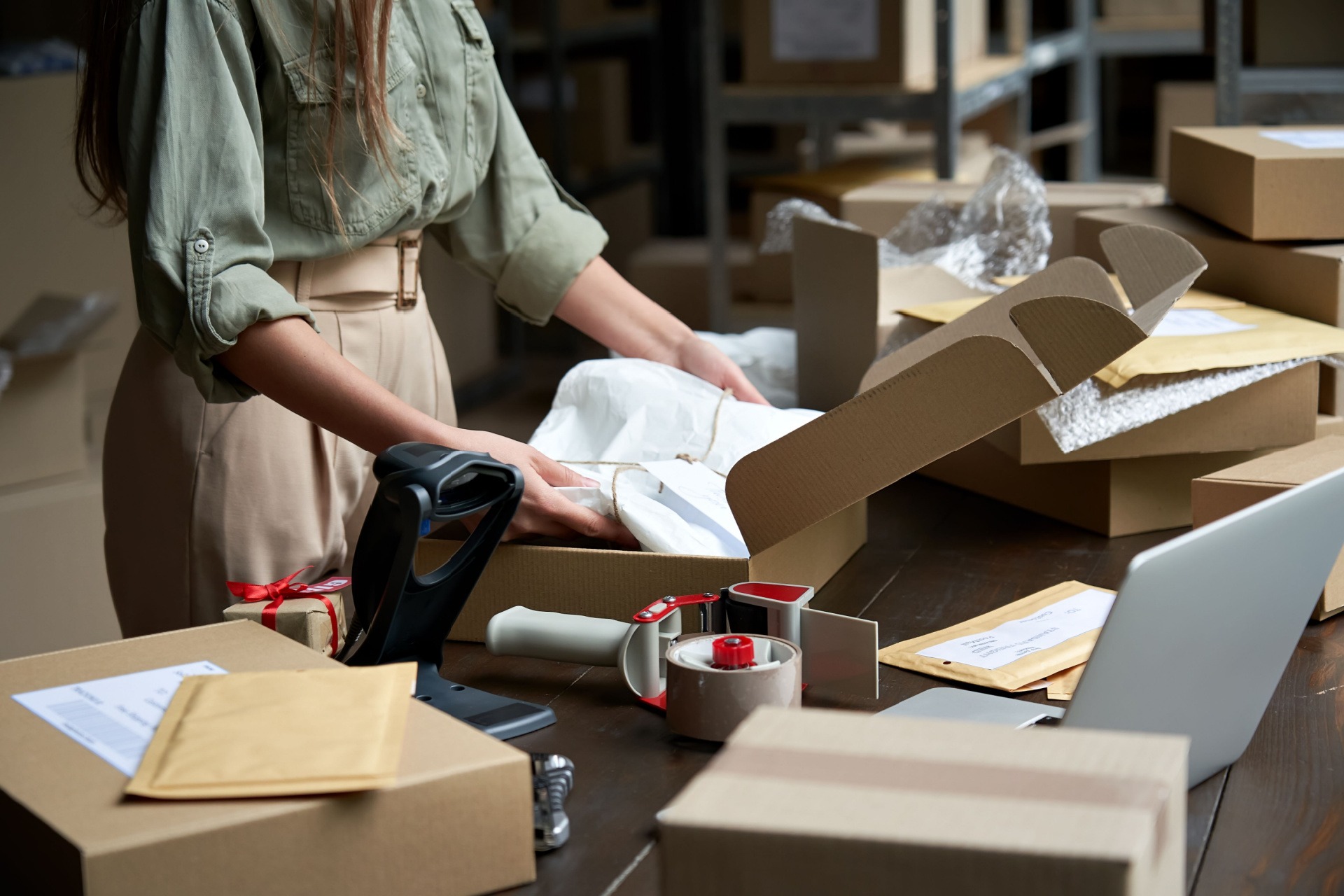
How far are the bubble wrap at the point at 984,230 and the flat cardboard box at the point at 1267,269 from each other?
→ 0.08 m

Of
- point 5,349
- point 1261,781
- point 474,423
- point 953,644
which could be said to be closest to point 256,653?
point 953,644

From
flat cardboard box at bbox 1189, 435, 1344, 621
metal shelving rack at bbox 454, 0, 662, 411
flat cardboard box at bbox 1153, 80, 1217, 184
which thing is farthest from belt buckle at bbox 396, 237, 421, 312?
flat cardboard box at bbox 1153, 80, 1217, 184

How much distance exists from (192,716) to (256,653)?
13 centimetres

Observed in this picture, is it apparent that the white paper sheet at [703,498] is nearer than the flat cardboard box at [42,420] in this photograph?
Yes

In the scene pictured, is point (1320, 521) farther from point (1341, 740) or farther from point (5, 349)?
point (5, 349)

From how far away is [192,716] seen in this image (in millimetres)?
700

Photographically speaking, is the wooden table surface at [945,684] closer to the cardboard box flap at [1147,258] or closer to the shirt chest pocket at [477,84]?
the cardboard box flap at [1147,258]

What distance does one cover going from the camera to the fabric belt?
1.28 m

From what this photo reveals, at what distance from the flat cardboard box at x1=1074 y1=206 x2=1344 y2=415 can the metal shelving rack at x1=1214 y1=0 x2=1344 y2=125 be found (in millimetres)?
769

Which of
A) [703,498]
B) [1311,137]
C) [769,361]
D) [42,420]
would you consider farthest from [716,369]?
[42,420]

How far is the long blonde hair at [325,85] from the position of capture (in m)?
1.12

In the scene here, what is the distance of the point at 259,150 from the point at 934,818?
0.84 meters

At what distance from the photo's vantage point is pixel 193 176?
1.07 m

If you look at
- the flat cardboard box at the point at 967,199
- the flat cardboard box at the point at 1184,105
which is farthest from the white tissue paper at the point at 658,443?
the flat cardboard box at the point at 1184,105
